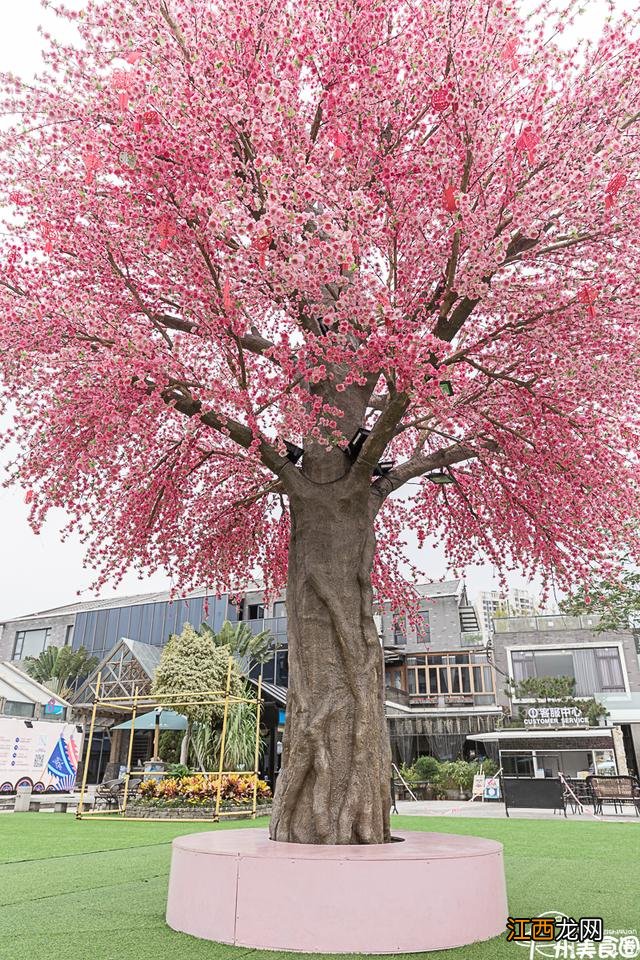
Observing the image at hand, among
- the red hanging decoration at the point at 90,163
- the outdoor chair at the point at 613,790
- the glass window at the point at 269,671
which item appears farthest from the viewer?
the glass window at the point at 269,671

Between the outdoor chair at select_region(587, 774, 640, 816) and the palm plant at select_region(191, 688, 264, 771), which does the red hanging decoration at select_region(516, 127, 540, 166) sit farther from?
the palm plant at select_region(191, 688, 264, 771)

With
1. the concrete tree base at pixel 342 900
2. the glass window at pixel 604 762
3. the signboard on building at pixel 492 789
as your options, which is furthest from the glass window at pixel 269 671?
the concrete tree base at pixel 342 900

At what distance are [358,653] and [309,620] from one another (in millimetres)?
519

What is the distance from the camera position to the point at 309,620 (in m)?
5.74

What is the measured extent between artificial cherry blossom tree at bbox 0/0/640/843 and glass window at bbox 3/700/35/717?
17531 millimetres

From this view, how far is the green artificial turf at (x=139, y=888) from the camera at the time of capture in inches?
142

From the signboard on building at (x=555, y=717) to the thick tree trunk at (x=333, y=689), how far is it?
20956mm

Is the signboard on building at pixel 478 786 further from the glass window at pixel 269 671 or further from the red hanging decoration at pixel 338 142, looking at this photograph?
the red hanging decoration at pixel 338 142

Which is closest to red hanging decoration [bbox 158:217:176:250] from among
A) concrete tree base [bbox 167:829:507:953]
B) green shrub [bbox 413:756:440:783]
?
concrete tree base [bbox 167:829:507:953]

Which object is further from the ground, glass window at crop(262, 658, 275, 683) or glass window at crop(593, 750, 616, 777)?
glass window at crop(262, 658, 275, 683)

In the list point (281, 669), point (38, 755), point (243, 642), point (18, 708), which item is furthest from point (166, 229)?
point (281, 669)

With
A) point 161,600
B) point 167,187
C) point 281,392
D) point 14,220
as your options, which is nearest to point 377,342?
point 281,392

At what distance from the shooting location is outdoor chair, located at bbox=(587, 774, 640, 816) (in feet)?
49.4

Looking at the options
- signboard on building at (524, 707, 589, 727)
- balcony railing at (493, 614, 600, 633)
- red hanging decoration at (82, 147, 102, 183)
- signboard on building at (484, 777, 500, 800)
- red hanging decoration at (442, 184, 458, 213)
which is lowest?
signboard on building at (484, 777, 500, 800)
